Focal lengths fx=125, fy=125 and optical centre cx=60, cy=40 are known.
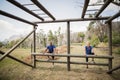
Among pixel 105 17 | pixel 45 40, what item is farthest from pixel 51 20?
pixel 45 40

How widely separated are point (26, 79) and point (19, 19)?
8.32 ft

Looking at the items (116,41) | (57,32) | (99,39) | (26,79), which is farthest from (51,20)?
(57,32)

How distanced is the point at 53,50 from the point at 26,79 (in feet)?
9.48

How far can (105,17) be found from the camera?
5902mm

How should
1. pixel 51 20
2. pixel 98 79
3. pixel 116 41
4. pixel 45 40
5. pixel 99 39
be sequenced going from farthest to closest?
pixel 45 40
pixel 99 39
pixel 116 41
pixel 51 20
pixel 98 79

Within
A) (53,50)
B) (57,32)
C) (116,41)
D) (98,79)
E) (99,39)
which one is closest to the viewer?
(98,79)

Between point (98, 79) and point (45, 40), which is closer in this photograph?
point (98, 79)

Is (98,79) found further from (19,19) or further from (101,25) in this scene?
(101,25)

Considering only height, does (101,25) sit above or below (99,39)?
above

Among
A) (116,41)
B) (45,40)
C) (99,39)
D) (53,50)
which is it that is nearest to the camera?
(53,50)

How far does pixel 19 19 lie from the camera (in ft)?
17.5

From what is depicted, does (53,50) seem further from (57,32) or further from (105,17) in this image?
(57,32)

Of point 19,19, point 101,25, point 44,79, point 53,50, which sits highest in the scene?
point 101,25

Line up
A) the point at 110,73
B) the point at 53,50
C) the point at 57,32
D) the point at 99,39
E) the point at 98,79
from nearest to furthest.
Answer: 1. the point at 98,79
2. the point at 110,73
3. the point at 53,50
4. the point at 99,39
5. the point at 57,32
